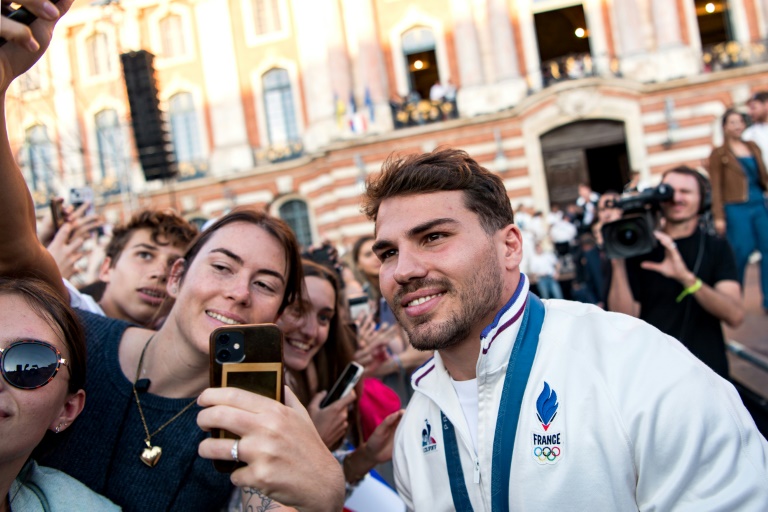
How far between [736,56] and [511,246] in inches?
717

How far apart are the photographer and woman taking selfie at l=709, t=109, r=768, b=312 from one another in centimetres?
280

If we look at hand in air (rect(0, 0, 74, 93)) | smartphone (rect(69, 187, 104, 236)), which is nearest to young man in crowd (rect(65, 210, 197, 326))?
smartphone (rect(69, 187, 104, 236))

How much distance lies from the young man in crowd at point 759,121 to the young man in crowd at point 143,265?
6.01 meters

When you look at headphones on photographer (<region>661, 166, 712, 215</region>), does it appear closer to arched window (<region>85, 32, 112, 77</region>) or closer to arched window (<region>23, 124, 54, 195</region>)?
arched window (<region>85, 32, 112, 77</region>)

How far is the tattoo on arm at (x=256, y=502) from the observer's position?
179cm

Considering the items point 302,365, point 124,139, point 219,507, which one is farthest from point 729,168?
point 124,139

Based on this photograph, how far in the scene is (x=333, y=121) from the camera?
758 inches

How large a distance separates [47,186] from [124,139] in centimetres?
339

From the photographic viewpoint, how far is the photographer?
11.4 feet

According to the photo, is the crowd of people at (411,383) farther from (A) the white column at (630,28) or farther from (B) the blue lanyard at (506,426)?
(A) the white column at (630,28)

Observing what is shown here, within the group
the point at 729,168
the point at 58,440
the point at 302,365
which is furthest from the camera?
the point at 729,168

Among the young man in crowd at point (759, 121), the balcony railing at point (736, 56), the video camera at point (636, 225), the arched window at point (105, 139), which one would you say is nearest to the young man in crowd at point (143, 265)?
the video camera at point (636, 225)

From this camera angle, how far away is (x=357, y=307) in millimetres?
4379

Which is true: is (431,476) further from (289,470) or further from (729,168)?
(729,168)
